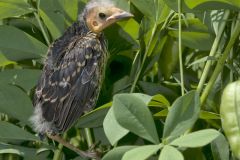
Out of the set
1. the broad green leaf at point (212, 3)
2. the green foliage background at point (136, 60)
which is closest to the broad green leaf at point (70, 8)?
the green foliage background at point (136, 60)

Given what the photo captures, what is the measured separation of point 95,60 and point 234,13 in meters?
0.30

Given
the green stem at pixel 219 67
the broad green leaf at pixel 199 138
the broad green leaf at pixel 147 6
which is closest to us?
the broad green leaf at pixel 199 138

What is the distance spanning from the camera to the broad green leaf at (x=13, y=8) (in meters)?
0.93

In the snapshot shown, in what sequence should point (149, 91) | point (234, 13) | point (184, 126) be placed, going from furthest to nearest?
point (149, 91) → point (234, 13) → point (184, 126)

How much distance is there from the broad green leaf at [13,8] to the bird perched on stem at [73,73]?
0.07m

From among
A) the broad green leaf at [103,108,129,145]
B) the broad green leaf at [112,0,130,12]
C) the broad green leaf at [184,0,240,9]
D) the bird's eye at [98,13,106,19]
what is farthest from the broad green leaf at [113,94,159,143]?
the bird's eye at [98,13,106,19]

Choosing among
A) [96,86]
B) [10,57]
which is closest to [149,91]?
[96,86]

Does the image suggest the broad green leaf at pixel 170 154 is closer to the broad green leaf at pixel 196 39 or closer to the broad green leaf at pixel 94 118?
the broad green leaf at pixel 94 118

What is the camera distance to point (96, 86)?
99 cm

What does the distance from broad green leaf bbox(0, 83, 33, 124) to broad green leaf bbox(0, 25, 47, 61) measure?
60 millimetres

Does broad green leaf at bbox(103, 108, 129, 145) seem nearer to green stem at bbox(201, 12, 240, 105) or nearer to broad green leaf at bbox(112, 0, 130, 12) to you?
green stem at bbox(201, 12, 240, 105)

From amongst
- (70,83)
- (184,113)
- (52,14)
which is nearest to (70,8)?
(52,14)

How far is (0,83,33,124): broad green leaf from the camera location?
3.02 feet

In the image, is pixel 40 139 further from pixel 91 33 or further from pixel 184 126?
pixel 184 126
